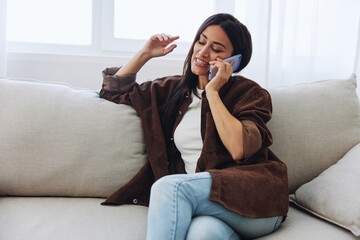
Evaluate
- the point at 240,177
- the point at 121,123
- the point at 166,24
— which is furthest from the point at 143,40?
the point at 240,177

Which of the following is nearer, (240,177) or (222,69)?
(240,177)

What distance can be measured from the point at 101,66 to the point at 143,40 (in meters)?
0.29

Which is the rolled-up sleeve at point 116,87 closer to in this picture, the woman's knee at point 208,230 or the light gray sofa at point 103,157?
the light gray sofa at point 103,157

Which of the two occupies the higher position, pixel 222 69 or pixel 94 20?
pixel 94 20

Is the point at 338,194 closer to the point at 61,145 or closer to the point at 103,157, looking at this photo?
the point at 103,157

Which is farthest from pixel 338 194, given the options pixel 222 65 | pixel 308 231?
pixel 222 65

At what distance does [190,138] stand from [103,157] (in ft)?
1.11

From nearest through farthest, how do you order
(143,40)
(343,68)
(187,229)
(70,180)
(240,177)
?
(187,229)
(240,177)
(70,180)
(343,68)
(143,40)

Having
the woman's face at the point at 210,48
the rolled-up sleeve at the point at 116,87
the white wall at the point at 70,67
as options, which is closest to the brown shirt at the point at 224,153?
the rolled-up sleeve at the point at 116,87

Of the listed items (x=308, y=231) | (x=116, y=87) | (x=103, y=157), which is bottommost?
(x=308, y=231)

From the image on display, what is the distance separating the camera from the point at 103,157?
1.69 metres

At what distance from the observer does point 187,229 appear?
1283mm

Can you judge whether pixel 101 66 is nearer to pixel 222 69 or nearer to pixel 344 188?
pixel 222 69

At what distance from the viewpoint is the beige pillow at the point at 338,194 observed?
143cm
